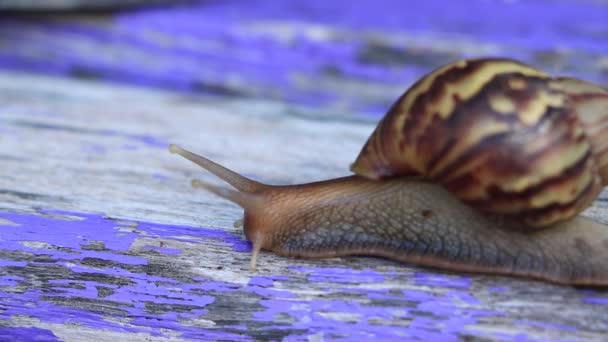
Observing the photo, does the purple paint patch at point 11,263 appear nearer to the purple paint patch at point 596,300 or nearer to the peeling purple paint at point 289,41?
the purple paint patch at point 596,300

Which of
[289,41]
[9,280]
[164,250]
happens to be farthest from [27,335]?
[289,41]

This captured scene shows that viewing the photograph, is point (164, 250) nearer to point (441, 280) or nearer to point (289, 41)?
point (441, 280)

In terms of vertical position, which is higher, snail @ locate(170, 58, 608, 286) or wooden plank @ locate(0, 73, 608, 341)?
snail @ locate(170, 58, 608, 286)

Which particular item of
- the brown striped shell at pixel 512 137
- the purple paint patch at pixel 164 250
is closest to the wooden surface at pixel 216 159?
the purple paint patch at pixel 164 250

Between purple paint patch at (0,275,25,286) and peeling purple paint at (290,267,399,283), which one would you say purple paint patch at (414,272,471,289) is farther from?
purple paint patch at (0,275,25,286)

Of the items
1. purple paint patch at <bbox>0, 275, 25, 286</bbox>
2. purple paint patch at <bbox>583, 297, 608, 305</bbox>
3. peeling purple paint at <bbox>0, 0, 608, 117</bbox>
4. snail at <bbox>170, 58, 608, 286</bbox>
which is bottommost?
purple paint patch at <bbox>0, 275, 25, 286</bbox>

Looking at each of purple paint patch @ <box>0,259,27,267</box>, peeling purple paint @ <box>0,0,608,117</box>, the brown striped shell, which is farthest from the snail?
peeling purple paint @ <box>0,0,608,117</box>

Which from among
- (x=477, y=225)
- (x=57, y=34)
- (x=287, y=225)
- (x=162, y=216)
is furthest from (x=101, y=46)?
(x=477, y=225)

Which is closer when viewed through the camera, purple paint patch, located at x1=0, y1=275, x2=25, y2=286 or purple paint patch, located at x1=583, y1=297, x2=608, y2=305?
purple paint patch, located at x1=583, y1=297, x2=608, y2=305
